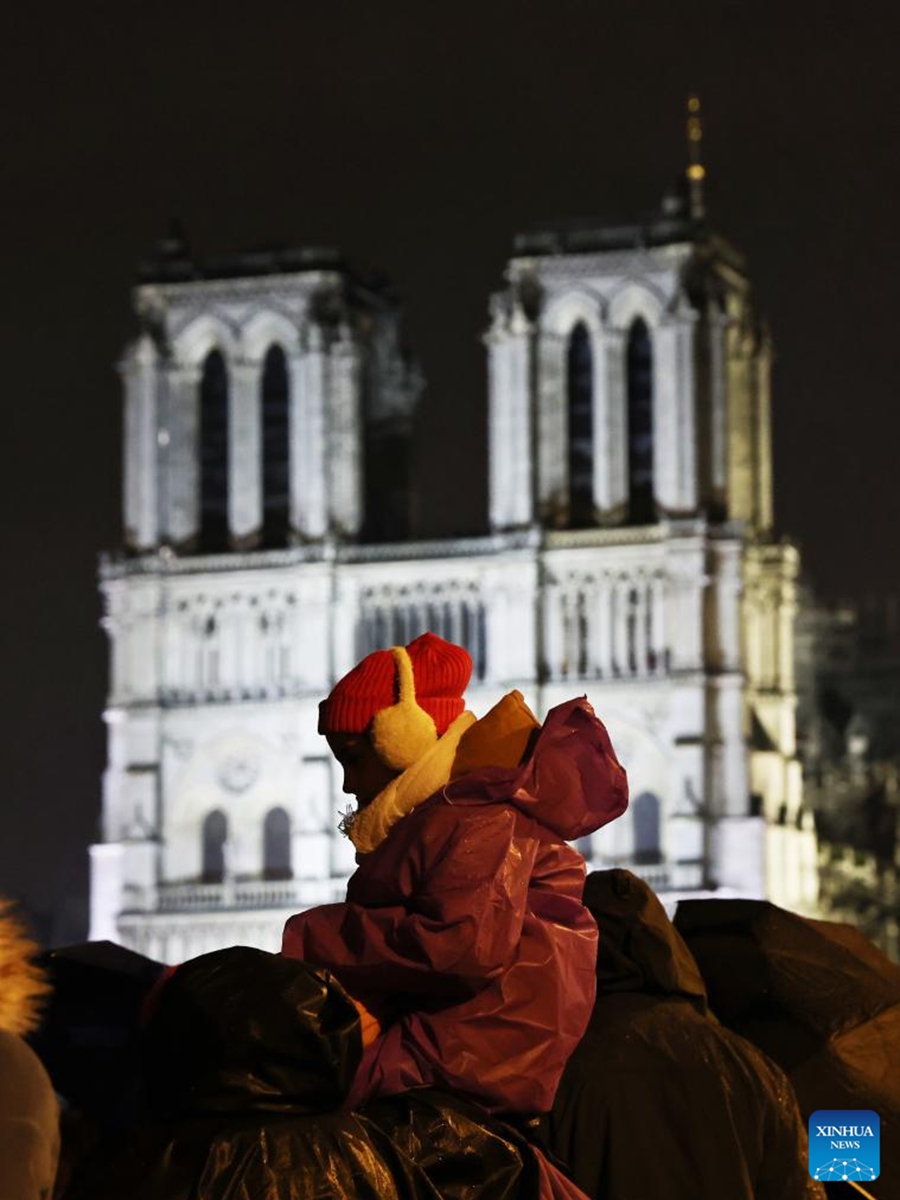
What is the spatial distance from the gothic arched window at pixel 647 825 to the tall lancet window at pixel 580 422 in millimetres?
4928

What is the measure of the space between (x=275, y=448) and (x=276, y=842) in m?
7.08

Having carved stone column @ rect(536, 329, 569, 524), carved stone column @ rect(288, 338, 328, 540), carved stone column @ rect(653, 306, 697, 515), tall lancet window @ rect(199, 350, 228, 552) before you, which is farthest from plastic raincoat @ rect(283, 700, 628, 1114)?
tall lancet window @ rect(199, 350, 228, 552)

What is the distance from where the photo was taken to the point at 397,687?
6355 mm

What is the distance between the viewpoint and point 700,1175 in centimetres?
644

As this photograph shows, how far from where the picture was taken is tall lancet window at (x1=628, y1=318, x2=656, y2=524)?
2218 inches

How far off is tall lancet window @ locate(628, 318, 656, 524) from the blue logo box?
4872cm

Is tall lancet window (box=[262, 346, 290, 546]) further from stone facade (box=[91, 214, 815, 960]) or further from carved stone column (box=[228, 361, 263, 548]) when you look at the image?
carved stone column (box=[228, 361, 263, 548])

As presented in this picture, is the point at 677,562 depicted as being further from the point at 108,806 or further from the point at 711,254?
the point at 108,806

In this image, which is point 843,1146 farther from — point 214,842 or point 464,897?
point 214,842

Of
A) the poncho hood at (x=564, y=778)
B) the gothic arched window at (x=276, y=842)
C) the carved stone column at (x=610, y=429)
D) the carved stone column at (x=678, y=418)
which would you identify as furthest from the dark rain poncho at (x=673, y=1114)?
the gothic arched window at (x=276, y=842)

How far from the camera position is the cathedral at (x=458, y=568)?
5547 cm

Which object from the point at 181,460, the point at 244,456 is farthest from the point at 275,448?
the point at 181,460

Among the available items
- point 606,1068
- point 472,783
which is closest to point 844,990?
point 606,1068

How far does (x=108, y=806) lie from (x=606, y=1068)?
2051 inches
